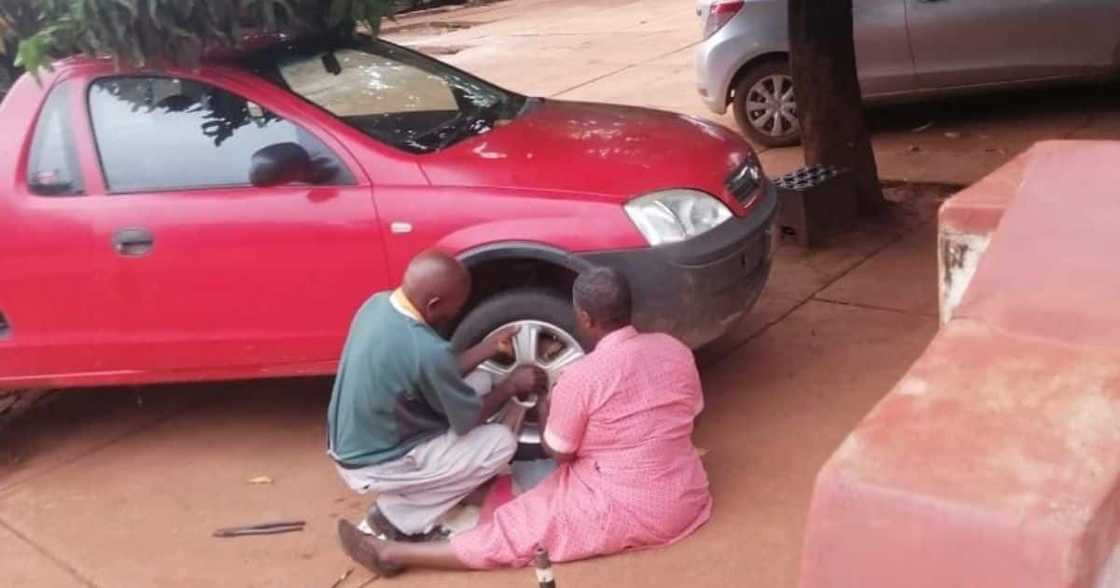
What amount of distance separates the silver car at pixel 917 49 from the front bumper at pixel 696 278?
12.9 ft

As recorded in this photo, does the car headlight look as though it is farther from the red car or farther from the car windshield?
the car windshield

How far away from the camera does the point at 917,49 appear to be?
341 inches

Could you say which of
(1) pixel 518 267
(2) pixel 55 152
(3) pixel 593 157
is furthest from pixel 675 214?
(2) pixel 55 152

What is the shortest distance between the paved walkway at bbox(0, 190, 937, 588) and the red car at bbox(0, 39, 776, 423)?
438mm

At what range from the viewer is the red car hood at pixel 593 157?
184 inches

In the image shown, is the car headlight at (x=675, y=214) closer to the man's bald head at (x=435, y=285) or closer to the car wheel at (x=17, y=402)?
the man's bald head at (x=435, y=285)

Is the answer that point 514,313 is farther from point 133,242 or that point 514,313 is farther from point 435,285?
point 133,242

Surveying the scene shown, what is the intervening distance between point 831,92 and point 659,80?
211 inches

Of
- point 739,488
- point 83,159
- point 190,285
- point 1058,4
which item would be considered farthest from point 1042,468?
point 1058,4

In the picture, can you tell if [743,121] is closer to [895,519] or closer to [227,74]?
[227,74]

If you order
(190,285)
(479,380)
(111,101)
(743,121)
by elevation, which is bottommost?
(743,121)

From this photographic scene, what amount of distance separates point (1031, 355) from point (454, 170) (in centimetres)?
281

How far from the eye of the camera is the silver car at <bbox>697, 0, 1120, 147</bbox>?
8422 mm

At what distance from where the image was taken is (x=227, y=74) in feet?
16.1
